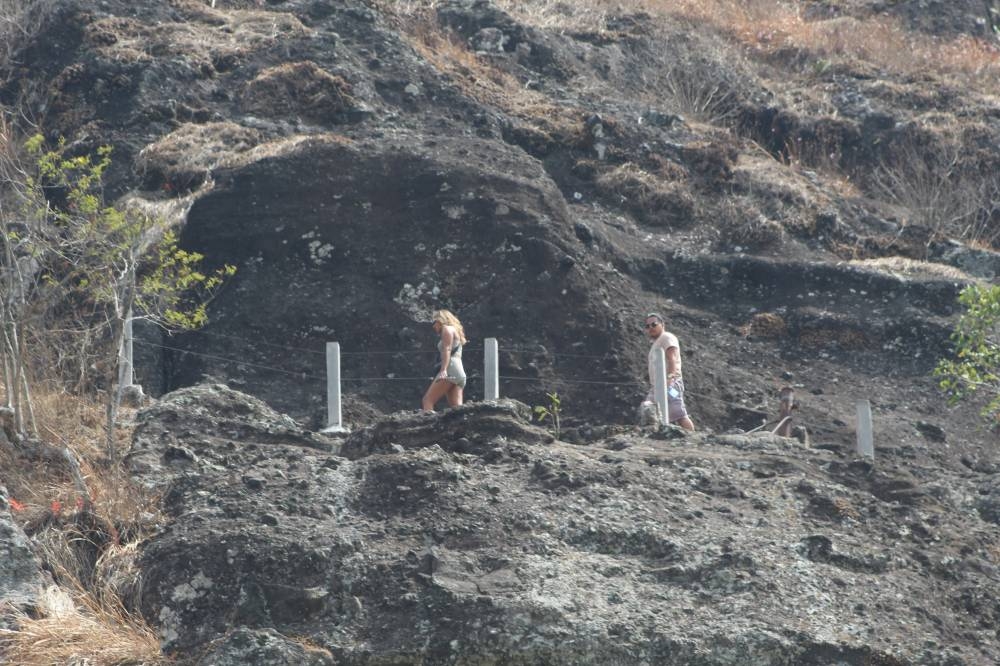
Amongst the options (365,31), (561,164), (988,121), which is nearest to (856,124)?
(988,121)

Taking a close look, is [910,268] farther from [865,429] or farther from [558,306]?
[865,429]

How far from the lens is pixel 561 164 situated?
58.7 feet

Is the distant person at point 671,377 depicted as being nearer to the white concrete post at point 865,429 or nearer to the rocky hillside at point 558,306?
the rocky hillside at point 558,306

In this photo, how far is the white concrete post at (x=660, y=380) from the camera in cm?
1089

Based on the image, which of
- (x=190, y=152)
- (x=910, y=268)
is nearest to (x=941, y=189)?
(x=910, y=268)

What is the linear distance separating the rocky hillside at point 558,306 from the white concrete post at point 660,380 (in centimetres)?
103

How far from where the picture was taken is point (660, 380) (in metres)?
11.0

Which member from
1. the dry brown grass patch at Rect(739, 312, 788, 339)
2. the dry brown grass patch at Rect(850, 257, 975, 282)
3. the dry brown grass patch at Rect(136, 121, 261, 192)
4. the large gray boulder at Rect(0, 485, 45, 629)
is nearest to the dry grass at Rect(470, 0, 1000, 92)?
the dry brown grass patch at Rect(136, 121, 261, 192)

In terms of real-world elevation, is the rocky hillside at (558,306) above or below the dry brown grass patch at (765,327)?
above

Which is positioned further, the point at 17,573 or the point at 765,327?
the point at 765,327

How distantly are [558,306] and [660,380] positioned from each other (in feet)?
10.9

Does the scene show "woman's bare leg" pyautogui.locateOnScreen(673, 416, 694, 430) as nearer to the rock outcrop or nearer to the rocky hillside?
the rocky hillside

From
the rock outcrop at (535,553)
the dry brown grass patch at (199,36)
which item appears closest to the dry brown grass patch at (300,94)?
the dry brown grass patch at (199,36)

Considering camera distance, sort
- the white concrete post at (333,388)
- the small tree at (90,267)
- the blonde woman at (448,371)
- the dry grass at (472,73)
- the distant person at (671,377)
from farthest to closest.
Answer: the dry grass at (472,73)
the white concrete post at (333,388)
the distant person at (671,377)
the blonde woman at (448,371)
the small tree at (90,267)
